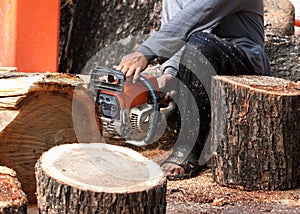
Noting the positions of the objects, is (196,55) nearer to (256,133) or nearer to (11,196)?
(256,133)

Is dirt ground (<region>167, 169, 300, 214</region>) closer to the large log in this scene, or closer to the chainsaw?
the chainsaw

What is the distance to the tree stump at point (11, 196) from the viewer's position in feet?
6.70

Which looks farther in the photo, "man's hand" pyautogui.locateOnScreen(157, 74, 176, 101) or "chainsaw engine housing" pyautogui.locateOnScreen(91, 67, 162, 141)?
"man's hand" pyautogui.locateOnScreen(157, 74, 176, 101)

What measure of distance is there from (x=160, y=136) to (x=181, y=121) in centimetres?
20

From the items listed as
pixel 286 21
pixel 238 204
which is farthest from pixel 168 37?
pixel 286 21

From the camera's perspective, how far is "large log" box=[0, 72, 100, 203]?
282 centimetres

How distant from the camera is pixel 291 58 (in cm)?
443

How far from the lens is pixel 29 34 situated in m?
4.03

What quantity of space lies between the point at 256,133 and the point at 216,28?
Result: 76cm

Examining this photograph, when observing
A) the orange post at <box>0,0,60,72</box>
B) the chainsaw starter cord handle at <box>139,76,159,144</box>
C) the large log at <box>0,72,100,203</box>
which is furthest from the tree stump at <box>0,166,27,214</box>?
the orange post at <box>0,0,60,72</box>

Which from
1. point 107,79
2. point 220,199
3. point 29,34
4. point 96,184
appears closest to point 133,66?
point 107,79

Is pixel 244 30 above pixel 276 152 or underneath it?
above

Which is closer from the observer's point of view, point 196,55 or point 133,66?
point 133,66

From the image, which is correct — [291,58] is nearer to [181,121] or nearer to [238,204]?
[181,121]
